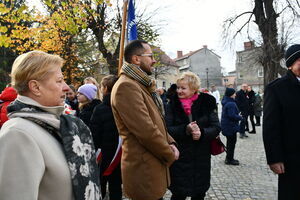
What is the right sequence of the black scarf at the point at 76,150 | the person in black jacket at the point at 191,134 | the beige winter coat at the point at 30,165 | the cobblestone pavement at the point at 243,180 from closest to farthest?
the beige winter coat at the point at 30,165, the black scarf at the point at 76,150, the person in black jacket at the point at 191,134, the cobblestone pavement at the point at 243,180

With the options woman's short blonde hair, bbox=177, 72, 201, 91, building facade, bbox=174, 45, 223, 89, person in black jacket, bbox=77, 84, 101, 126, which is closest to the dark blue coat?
woman's short blonde hair, bbox=177, 72, 201, 91

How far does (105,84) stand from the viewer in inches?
144

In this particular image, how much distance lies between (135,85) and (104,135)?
1.46 meters

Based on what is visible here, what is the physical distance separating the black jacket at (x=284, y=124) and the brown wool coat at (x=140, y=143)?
116cm

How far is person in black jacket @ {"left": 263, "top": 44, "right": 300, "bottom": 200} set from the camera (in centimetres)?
270

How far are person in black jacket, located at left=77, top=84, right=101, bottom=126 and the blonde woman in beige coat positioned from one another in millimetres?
2313

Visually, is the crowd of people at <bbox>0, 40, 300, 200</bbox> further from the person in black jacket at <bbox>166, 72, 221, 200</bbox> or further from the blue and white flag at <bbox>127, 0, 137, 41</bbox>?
the blue and white flag at <bbox>127, 0, 137, 41</bbox>

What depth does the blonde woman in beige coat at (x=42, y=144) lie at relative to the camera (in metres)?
1.23

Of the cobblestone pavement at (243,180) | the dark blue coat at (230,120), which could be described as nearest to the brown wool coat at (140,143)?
the cobblestone pavement at (243,180)

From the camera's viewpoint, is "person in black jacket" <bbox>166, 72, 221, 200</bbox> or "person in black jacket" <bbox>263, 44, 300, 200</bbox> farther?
"person in black jacket" <bbox>166, 72, 221, 200</bbox>

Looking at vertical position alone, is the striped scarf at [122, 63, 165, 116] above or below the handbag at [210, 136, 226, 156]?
above

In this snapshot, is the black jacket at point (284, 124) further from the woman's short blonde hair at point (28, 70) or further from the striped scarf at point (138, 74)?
the woman's short blonde hair at point (28, 70)

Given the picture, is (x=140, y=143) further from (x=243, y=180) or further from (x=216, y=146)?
(x=243, y=180)

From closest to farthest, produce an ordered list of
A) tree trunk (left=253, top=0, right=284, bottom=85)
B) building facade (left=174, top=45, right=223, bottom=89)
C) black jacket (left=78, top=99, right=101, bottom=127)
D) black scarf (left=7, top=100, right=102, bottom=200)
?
black scarf (left=7, top=100, right=102, bottom=200) → black jacket (left=78, top=99, right=101, bottom=127) → tree trunk (left=253, top=0, right=284, bottom=85) → building facade (left=174, top=45, right=223, bottom=89)
